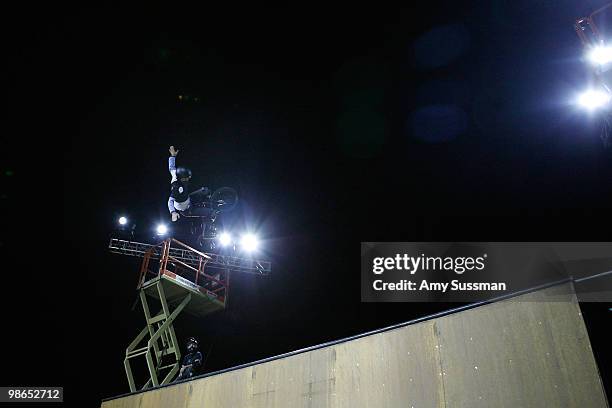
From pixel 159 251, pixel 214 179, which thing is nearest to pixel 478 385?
pixel 159 251

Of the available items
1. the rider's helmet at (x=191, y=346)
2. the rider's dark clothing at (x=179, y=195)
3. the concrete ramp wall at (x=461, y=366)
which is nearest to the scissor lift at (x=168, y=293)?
the rider's helmet at (x=191, y=346)

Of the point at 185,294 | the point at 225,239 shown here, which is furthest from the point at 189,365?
the point at 225,239

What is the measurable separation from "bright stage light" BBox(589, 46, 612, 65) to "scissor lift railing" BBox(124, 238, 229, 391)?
12.7 m

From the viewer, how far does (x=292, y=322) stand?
67.9ft

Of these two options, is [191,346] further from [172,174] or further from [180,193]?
[172,174]

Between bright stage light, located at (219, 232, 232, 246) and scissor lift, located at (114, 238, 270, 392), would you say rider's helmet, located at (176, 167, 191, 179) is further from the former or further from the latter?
bright stage light, located at (219, 232, 232, 246)

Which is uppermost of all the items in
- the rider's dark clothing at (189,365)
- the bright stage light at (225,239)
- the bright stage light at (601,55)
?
the bright stage light at (601,55)

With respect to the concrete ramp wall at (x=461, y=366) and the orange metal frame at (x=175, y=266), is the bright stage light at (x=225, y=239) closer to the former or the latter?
the orange metal frame at (x=175, y=266)

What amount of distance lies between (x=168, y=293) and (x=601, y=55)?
14.0 meters

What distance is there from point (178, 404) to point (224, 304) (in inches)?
303

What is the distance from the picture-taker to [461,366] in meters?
4.21

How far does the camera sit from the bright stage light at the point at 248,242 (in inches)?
755

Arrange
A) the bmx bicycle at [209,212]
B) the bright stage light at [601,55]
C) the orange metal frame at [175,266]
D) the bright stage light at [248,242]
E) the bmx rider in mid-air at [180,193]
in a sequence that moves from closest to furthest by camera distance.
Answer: the bright stage light at [601,55] < the bmx rider in mid-air at [180,193] < the bmx bicycle at [209,212] < the orange metal frame at [175,266] < the bright stage light at [248,242]

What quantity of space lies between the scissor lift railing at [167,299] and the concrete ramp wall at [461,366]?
761 centimetres
